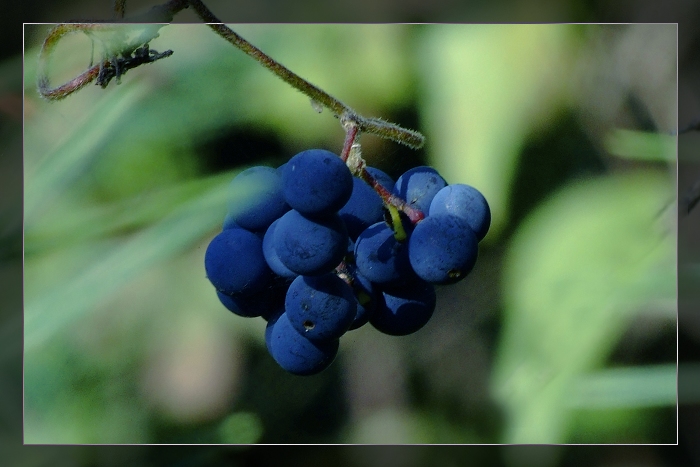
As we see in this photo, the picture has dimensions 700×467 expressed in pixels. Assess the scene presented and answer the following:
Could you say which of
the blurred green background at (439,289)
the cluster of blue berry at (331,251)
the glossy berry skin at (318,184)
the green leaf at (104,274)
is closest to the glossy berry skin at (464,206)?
the cluster of blue berry at (331,251)

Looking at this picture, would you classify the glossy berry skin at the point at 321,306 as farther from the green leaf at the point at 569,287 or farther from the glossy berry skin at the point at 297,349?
the green leaf at the point at 569,287

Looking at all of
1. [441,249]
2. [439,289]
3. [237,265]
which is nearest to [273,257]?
[237,265]

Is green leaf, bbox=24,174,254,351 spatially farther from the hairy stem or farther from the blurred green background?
the hairy stem

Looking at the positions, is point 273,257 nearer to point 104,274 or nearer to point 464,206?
point 464,206

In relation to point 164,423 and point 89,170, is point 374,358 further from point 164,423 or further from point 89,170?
point 89,170

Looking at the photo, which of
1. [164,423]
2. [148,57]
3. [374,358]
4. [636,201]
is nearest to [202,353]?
[164,423]

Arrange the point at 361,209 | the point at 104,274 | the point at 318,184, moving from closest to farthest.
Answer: the point at 318,184 < the point at 361,209 < the point at 104,274
